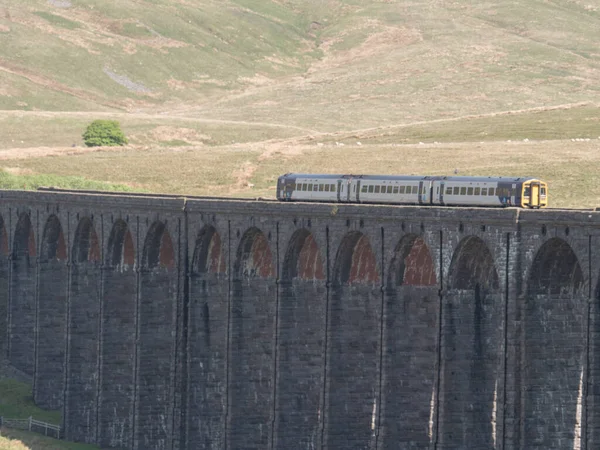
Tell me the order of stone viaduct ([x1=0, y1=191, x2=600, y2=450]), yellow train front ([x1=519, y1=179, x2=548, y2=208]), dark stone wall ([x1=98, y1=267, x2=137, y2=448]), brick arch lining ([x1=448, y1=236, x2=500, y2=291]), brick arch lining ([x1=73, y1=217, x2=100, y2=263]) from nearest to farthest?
stone viaduct ([x1=0, y1=191, x2=600, y2=450]), brick arch lining ([x1=448, y1=236, x2=500, y2=291]), yellow train front ([x1=519, y1=179, x2=548, y2=208]), dark stone wall ([x1=98, y1=267, x2=137, y2=448]), brick arch lining ([x1=73, y1=217, x2=100, y2=263])

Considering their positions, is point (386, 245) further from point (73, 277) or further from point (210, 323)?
point (73, 277)

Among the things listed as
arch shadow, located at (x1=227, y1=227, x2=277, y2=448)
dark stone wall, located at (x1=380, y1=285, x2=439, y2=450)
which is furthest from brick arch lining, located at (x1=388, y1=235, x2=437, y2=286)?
arch shadow, located at (x1=227, y1=227, x2=277, y2=448)

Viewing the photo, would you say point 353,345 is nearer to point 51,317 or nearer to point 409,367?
point 409,367

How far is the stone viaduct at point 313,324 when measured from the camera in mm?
53156

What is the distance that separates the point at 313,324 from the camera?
216ft

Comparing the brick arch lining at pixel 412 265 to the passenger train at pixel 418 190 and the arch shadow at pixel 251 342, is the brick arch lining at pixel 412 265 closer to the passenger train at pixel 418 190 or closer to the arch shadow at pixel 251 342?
the passenger train at pixel 418 190

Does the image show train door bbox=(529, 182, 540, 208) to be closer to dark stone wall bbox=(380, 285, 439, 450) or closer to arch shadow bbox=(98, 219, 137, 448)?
dark stone wall bbox=(380, 285, 439, 450)

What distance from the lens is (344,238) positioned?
62.5 m

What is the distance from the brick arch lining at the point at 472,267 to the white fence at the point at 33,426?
98.7 feet

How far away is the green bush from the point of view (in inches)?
6535

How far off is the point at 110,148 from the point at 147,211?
71.5m

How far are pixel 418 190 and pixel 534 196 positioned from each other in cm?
545

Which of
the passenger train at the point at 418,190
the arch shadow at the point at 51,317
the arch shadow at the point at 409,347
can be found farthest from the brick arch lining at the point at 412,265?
the arch shadow at the point at 51,317

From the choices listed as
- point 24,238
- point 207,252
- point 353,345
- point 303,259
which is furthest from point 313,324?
point 24,238
